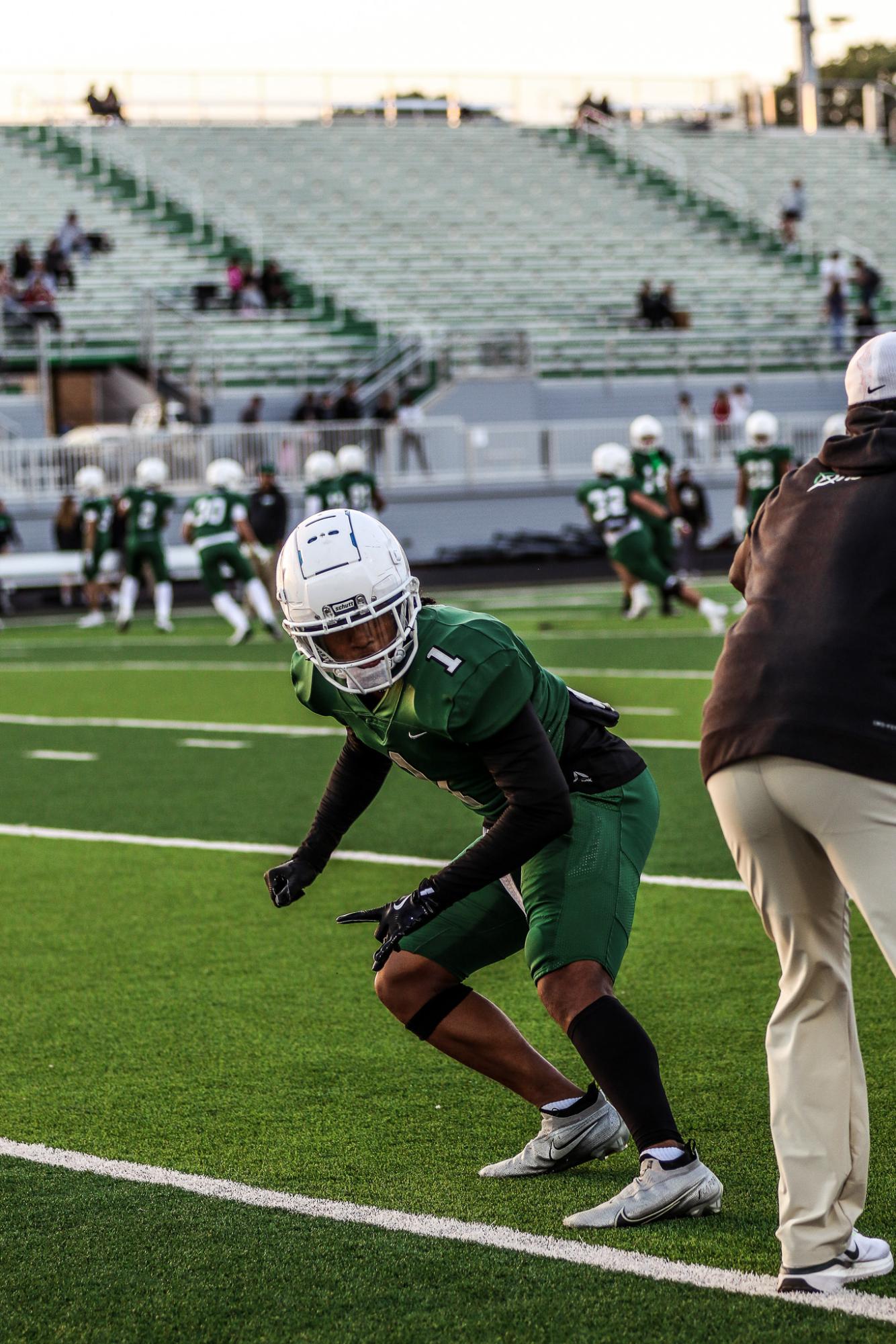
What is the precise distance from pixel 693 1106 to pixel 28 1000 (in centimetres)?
237

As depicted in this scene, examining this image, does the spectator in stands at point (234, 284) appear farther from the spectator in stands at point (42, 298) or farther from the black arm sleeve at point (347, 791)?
the black arm sleeve at point (347, 791)

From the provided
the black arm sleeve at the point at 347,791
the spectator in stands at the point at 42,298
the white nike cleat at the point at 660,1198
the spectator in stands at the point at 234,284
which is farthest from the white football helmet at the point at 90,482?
the white nike cleat at the point at 660,1198

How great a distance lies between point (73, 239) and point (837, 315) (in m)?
14.2

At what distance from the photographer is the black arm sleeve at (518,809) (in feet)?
11.8

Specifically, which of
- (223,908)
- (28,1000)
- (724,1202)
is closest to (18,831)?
(223,908)

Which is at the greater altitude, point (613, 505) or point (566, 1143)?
point (613, 505)

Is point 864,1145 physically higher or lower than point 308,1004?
higher

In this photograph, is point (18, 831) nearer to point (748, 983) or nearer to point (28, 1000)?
point (28, 1000)

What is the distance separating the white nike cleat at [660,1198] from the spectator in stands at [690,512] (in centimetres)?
2074

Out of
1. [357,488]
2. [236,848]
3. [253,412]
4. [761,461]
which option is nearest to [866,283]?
[253,412]

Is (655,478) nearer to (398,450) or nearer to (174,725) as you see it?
(174,725)

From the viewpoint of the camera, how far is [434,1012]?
401 centimetres

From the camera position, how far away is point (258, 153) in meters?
39.0

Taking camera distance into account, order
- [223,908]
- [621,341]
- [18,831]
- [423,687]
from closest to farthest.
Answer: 1. [423,687]
2. [223,908]
3. [18,831]
4. [621,341]
